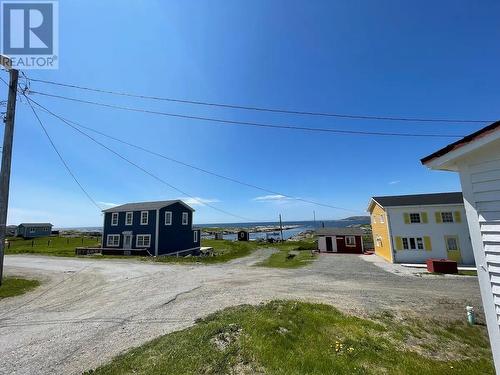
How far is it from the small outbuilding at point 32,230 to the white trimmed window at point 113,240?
49995mm

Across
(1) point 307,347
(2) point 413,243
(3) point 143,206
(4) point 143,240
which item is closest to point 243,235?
(3) point 143,206

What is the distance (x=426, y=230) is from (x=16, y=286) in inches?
1396

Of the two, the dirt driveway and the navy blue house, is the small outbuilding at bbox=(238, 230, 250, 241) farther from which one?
the dirt driveway

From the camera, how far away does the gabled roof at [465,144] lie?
4.06 m

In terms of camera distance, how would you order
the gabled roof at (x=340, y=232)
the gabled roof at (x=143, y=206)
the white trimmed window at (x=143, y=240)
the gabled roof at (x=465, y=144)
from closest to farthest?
the gabled roof at (x=465, y=144) < the white trimmed window at (x=143, y=240) < the gabled roof at (x=143, y=206) < the gabled roof at (x=340, y=232)

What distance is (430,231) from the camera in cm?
2884

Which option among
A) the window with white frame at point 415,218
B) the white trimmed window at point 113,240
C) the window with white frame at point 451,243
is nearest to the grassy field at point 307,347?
the window with white frame at point 415,218

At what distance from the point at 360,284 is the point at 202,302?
10.4 metres

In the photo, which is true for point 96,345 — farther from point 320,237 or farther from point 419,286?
point 320,237

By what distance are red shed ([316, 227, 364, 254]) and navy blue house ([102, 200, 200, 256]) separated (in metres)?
21.3

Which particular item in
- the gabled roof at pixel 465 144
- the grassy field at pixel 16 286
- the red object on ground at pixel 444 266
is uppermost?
the gabled roof at pixel 465 144

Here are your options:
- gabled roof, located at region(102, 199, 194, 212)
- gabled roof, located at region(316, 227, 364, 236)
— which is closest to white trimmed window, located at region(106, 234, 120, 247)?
gabled roof, located at region(102, 199, 194, 212)

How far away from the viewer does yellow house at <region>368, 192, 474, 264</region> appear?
28.0 m

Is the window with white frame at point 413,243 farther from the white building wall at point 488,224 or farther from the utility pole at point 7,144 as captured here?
the utility pole at point 7,144
